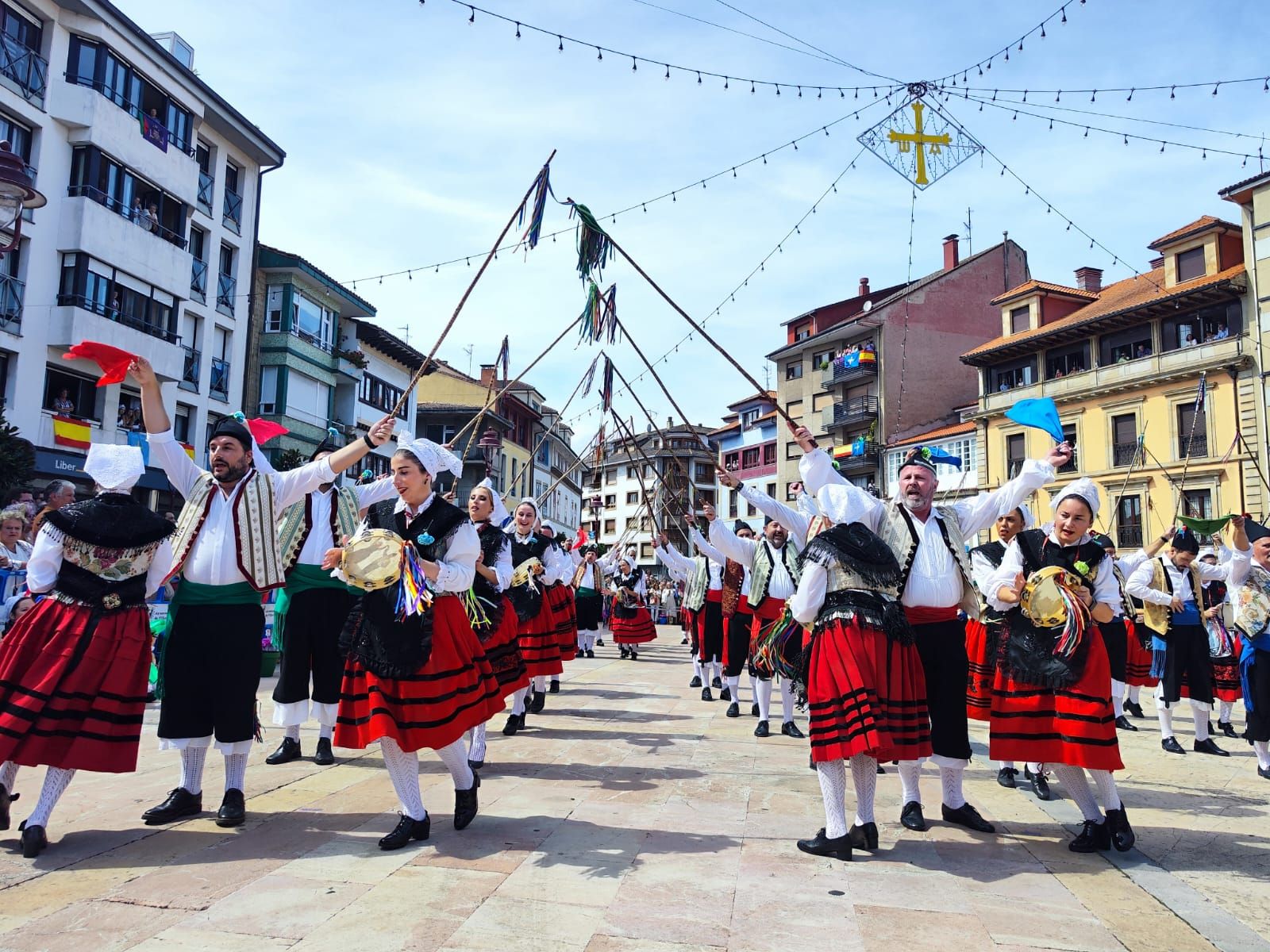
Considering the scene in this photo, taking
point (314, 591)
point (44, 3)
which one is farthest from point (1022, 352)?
point (314, 591)

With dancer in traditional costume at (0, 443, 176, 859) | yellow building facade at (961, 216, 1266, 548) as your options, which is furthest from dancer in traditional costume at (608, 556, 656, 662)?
yellow building facade at (961, 216, 1266, 548)

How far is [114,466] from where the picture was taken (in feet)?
16.1

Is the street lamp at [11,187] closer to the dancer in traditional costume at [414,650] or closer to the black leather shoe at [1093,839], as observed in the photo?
the dancer in traditional costume at [414,650]

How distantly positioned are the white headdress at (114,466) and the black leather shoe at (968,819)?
4719 millimetres

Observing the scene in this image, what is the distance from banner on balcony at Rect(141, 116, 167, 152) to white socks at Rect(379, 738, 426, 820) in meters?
23.6

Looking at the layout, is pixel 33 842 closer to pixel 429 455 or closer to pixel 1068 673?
pixel 429 455

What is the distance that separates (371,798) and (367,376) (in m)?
33.7

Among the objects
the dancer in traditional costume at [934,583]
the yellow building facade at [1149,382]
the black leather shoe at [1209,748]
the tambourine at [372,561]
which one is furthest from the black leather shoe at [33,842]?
the yellow building facade at [1149,382]

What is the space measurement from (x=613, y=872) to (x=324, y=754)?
3306mm

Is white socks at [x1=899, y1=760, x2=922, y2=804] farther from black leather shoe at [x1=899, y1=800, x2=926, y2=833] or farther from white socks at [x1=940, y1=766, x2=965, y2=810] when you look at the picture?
white socks at [x1=940, y1=766, x2=965, y2=810]

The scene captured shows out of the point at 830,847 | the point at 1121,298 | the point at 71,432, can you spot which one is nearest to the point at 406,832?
the point at 830,847

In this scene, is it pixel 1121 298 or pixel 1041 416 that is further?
pixel 1121 298

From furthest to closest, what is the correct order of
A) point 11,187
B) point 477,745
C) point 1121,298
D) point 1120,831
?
point 1121,298 < point 477,745 < point 11,187 < point 1120,831

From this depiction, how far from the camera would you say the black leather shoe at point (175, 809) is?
4883mm
